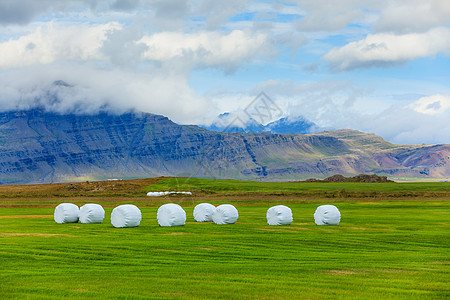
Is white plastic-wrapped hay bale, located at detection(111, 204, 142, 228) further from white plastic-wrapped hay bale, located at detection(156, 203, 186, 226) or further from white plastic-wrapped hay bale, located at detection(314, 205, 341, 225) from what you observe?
white plastic-wrapped hay bale, located at detection(314, 205, 341, 225)

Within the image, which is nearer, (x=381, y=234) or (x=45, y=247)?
(x=45, y=247)

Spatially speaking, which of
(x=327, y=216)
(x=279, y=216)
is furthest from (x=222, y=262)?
(x=327, y=216)

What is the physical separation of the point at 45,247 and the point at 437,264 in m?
21.3

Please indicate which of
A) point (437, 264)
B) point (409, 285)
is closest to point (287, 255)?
point (437, 264)

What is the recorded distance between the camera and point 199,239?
3672 cm

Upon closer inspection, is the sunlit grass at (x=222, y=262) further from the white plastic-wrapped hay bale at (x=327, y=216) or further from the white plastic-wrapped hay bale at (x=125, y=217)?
the white plastic-wrapped hay bale at (x=327, y=216)

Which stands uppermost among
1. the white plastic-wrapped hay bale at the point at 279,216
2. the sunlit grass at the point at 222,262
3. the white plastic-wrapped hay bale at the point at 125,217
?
the white plastic-wrapped hay bale at the point at 125,217

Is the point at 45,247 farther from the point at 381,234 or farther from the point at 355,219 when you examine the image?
the point at 355,219

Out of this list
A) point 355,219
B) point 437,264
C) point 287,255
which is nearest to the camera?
point 437,264

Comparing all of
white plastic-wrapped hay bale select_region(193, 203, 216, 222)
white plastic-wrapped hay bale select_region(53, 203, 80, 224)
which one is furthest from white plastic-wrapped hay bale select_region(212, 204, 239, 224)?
white plastic-wrapped hay bale select_region(53, 203, 80, 224)

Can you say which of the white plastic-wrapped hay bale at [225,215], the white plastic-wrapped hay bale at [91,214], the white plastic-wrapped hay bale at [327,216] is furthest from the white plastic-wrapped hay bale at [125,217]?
the white plastic-wrapped hay bale at [327,216]

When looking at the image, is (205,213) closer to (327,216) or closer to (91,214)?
(91,214)

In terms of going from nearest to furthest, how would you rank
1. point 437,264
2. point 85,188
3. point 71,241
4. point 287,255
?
point 437,264 < point 287,255 < point 71,241 < point 85,188

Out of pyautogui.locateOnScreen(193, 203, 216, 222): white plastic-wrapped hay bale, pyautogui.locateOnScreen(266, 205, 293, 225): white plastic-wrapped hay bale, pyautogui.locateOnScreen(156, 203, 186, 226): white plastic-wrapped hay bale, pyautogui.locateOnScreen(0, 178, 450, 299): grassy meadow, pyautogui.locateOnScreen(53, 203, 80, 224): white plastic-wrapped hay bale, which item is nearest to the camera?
pyautogui.locateOnScreen(0, 178, 450, 299): grassy meadow
